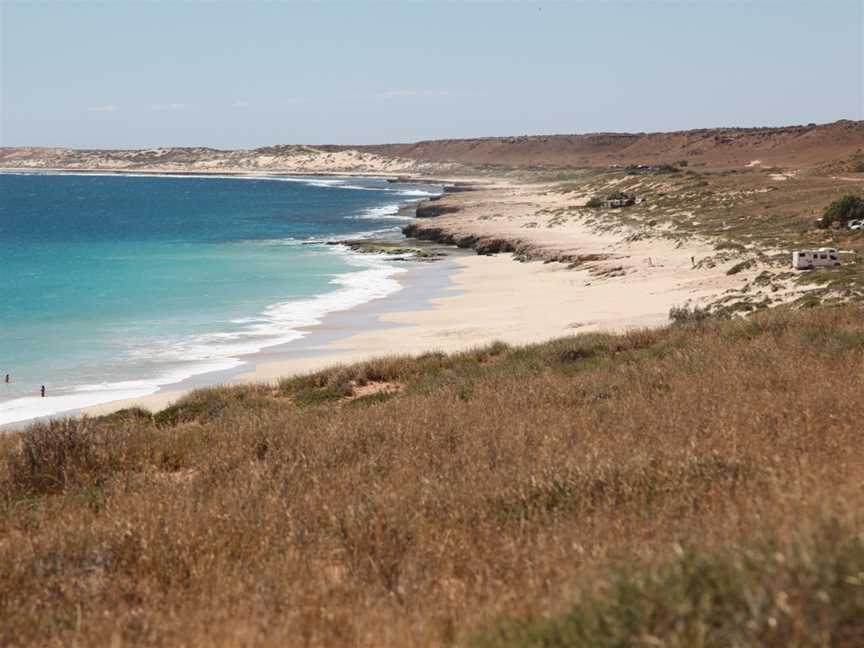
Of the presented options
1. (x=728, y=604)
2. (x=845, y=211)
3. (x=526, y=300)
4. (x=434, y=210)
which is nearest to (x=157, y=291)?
(x=526, y=300)

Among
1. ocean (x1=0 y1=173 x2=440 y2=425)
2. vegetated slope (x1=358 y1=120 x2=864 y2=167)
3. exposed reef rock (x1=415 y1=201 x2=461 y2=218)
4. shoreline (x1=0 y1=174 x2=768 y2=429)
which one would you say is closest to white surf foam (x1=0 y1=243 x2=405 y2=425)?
ocean (x1=0 y1=173 x2=440 y2=425)

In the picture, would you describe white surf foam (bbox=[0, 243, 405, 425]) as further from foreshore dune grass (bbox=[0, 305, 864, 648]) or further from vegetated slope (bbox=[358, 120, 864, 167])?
vegetated slope (bbox=[358, 120, 864, 167])

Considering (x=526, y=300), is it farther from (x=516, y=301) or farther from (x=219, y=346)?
(x=219, y=346)

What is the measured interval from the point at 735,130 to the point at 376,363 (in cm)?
16909

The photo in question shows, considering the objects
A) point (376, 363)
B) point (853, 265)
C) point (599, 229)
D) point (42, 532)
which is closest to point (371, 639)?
point (42, 532)

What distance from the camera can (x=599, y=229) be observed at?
2117 inches

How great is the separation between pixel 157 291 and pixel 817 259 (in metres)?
27.4

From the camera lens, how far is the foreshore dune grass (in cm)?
361

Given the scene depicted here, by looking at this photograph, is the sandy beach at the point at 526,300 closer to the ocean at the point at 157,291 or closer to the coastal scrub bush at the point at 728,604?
the ocean at the point at 157,291

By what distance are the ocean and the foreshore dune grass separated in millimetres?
12320

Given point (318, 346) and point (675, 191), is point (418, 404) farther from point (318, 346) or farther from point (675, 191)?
point (675, 191)

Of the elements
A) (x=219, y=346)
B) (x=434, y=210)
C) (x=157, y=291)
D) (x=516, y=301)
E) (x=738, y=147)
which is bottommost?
(x=219, y=346)

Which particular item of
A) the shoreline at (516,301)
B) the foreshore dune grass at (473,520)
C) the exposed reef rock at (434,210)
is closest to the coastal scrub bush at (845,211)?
the shoreline at (516,301)

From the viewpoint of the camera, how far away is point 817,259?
27859 mm
